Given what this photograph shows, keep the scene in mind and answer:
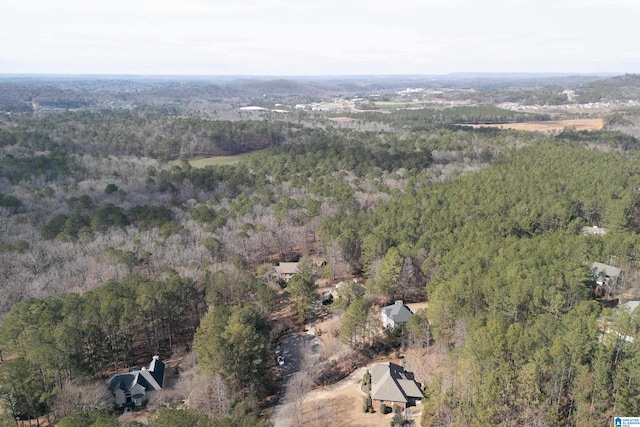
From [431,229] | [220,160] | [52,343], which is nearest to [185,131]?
[220,160]

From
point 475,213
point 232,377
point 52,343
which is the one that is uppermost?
point 475,213

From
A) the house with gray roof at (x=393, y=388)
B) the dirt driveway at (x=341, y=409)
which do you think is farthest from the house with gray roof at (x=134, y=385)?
the house with gray roof at (x=393, y=388)

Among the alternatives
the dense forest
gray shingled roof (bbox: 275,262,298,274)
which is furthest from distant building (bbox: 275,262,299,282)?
the dense forest

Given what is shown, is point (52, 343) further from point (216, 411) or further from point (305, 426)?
point (305, 426)

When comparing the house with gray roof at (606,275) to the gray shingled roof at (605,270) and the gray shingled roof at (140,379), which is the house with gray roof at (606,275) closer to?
the gray shingled roof at (605,270)

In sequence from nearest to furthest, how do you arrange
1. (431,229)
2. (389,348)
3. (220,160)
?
1. (389,348)
2. (431,229)
3. (220,160)

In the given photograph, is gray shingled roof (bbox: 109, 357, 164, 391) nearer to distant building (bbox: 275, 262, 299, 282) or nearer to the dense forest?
the dense forest
